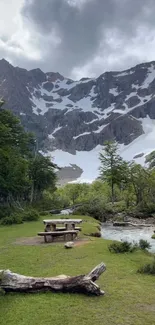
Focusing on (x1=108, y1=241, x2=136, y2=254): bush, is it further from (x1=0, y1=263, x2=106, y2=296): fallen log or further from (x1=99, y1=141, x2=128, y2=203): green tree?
(x1=99, y1=141, x2=128, y2=203): green tree

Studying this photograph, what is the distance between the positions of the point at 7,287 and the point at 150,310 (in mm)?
3928

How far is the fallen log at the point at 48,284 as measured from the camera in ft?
30.4

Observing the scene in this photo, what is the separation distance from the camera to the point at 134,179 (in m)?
54.4

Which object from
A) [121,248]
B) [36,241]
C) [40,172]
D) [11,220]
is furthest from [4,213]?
[40,172]

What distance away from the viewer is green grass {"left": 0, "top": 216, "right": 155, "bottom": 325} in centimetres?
778

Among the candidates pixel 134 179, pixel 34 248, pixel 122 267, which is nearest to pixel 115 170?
pixel 134 179

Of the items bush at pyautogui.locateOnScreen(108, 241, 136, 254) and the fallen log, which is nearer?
the fallen log

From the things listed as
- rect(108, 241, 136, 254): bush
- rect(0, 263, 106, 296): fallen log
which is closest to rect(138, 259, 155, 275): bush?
rect(0, 263, 106, 296): fallen log

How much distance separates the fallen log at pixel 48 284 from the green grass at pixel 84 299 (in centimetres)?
19

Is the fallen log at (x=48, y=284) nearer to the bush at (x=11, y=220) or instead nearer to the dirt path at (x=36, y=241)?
the dirt path at (x=36, y=241)

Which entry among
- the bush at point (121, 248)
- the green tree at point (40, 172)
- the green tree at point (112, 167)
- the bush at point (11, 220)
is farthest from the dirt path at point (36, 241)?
the green tree at point (40, 172)

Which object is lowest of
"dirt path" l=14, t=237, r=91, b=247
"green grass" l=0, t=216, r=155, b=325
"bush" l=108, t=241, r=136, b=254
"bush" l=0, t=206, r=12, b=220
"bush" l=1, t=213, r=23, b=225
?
"green grass" l=0, t=216, r=155, b=325

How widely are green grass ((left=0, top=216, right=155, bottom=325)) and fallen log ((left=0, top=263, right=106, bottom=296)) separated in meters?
0.19

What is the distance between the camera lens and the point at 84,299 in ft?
29.5
